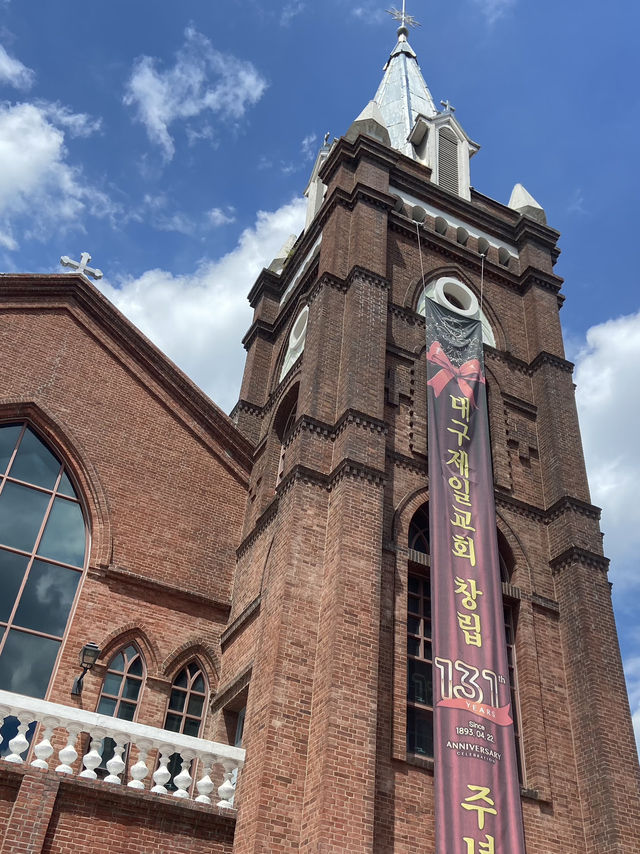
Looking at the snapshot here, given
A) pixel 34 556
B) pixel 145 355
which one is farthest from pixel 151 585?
pixel 145 355

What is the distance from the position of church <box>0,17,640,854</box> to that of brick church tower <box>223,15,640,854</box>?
4cm

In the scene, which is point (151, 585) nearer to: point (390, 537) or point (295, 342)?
point (390, 537)

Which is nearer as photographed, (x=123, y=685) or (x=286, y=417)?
(x=123, y=685)

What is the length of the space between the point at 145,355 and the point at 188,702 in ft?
22.0

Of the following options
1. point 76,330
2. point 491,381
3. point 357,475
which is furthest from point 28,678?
point 491,381

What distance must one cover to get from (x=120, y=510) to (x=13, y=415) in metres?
2.52

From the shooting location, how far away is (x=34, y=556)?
13609mm

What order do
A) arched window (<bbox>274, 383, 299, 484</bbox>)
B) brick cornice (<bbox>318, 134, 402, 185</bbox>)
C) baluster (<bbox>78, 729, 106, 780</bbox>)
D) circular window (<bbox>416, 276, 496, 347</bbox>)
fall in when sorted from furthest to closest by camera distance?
brick cornice (<bbox>318, 134, 402, 185</bbox>) < circular window (<bbox>416, 276, 496, 347</bbox>) < arched window (<bbox>274, 383, 299, 484</bbox>) < baluster (<bbox>78, 729, 106, 780</bbox>)

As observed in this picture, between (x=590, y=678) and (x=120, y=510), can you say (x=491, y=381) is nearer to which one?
(x=590, y=678)

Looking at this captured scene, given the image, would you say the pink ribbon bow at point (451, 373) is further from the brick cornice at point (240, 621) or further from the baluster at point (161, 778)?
the baluster at point (161, 778)

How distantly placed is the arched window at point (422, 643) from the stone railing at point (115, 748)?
2.33 meters

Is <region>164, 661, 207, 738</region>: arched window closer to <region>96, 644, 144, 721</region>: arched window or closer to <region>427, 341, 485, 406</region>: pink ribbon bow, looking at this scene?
<region>96, 644, 144, 721</region>: arched window

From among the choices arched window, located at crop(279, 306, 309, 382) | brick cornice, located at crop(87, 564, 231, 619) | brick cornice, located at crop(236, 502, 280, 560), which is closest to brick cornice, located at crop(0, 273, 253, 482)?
arched window, located at crop(279, 306, 309, 382)

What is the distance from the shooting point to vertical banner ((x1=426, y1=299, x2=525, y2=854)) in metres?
10.1
